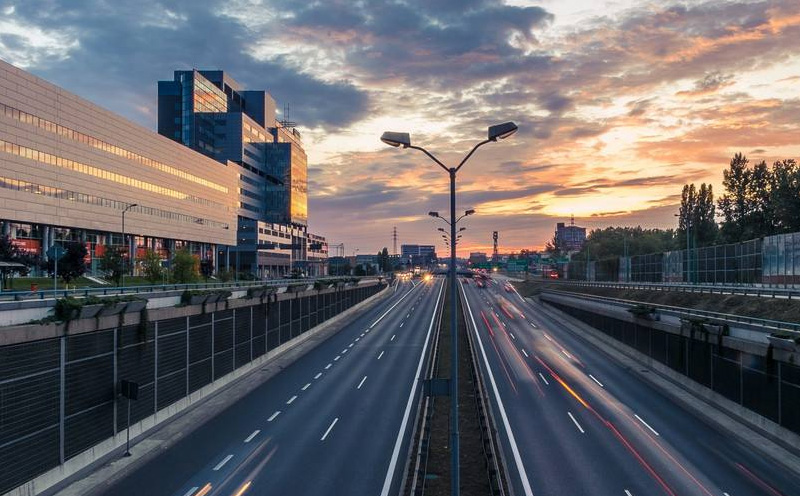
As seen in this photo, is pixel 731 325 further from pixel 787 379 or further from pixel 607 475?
pixel 607 475

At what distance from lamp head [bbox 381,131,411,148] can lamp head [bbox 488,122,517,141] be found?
8.64ft

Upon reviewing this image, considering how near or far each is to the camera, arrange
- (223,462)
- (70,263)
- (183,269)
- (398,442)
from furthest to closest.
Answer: (183,269) < (70,263) < (398,442) < (223,462)

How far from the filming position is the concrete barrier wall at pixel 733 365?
91.0 ft

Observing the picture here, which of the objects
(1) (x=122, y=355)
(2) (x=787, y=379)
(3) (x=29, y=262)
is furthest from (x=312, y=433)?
(3) (x=29, y=262)

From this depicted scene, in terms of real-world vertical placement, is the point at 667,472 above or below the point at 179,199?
below

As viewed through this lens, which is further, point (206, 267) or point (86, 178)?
point (206, 267)

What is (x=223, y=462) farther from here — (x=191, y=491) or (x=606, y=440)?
(x=606, y=440)

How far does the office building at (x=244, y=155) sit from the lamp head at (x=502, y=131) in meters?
136

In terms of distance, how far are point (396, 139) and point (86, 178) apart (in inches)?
3434

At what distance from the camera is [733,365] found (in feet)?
111

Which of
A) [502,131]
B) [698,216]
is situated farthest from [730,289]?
[698,216]

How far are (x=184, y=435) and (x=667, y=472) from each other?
23457mm

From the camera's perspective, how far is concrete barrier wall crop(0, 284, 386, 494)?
2073 cm

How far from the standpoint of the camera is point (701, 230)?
130500 mm
